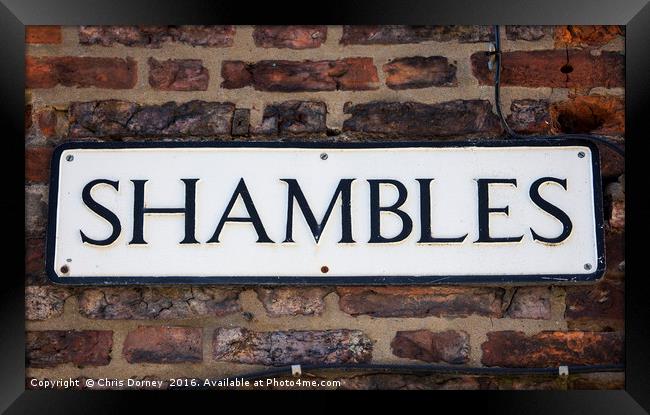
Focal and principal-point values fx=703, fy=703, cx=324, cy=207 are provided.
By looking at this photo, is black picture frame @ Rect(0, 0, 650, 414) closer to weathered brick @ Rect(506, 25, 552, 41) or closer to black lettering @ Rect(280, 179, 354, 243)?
weathered brick @ Rect(506, 25, 552, 41)

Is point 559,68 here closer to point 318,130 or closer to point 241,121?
point 318,130

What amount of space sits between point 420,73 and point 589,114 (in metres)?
0.42

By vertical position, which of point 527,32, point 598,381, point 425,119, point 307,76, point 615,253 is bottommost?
point 598,381

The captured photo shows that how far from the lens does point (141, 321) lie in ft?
5.43

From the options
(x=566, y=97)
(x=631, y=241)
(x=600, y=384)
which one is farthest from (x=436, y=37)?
(x=600, y=384)

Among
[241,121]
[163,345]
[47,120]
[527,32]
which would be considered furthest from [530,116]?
[47,120]

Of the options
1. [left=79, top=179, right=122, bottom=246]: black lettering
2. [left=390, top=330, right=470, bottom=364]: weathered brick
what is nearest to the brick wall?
[left=390, top=330, right=470, bottom=364]: weathered brick

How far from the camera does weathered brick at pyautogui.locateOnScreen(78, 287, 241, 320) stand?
165 centimetres

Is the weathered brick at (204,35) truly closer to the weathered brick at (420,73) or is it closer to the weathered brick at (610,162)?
the weathered brick at (420,73)

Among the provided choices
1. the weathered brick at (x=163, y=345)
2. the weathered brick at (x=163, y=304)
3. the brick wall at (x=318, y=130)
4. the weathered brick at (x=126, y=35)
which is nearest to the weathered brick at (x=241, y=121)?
the brick wall at (x=318, y=130)

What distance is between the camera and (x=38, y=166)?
5.48 feet

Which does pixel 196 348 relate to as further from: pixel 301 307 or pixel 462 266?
pixel 462 266

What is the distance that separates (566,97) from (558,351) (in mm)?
600
